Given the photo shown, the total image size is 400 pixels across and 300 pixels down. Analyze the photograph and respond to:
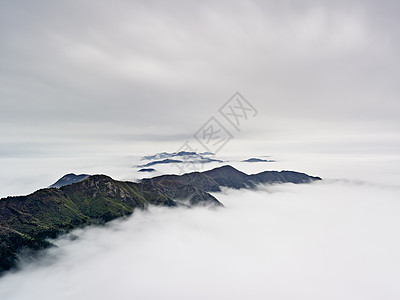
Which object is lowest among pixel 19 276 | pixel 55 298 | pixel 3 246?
pixel 55 298

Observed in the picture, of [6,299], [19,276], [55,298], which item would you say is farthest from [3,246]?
[55,298]

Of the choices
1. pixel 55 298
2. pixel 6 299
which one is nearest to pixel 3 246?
pixel 6 299

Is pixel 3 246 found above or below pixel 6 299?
above

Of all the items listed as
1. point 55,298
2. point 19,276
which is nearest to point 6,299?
point 19,276

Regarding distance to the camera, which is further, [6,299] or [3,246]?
[3,246]

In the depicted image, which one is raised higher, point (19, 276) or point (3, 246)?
point (3, 246)

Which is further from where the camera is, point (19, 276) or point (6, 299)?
point (19, 276)

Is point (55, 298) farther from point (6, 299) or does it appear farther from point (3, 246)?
point (3, 246)

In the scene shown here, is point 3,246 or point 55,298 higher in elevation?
point 3,246

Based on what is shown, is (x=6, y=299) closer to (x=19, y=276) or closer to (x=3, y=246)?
(x=19, y=276)
